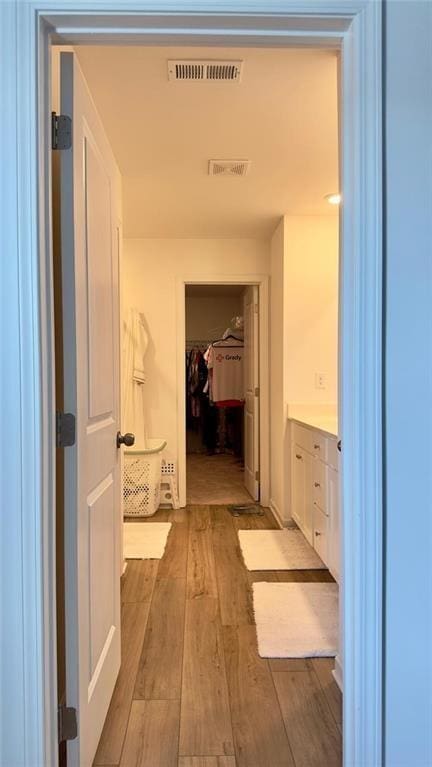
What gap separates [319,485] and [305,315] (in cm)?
148

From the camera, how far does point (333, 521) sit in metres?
2.38

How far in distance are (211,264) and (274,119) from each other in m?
1.95

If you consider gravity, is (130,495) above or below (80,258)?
below

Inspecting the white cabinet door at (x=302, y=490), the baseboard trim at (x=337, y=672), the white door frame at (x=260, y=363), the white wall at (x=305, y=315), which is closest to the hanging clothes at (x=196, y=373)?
the white door frame at (x=260, y=363)

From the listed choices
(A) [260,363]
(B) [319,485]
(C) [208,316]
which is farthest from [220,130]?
(C) [208,316]

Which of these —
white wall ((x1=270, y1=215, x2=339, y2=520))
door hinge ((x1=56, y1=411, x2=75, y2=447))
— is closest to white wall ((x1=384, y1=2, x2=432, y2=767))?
door hinge ((x1=56, y1=411, x2=75, y2=447))

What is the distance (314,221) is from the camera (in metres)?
3.55

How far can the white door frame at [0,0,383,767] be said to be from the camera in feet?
3.41

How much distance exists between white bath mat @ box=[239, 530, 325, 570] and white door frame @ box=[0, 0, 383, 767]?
5.71 ft

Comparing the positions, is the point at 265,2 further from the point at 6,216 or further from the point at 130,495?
the point at 130,495

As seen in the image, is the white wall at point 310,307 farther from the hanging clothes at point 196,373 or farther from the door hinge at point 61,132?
the hanging clothes at point 196,373

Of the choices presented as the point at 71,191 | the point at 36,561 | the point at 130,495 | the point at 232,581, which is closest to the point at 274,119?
the point at 71,191

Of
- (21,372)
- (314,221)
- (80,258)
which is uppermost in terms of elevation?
(314,221)

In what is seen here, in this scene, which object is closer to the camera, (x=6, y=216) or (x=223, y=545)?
(x=6, y=216)
